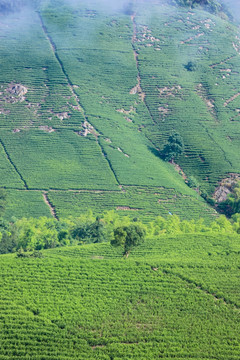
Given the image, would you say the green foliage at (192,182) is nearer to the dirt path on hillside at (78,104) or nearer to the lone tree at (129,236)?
the dirt path on hillside at (78,104)

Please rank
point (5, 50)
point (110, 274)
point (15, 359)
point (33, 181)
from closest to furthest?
point (15, 359), point (110, 274), point (33, 181), point (5, 50)

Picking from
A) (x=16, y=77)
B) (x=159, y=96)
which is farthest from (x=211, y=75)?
(x=16, y=77)

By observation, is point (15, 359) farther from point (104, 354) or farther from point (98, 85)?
point (98, 85)

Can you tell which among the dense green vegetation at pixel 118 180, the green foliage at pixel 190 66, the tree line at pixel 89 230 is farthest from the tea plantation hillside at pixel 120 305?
the green foliage at pixel 190 66

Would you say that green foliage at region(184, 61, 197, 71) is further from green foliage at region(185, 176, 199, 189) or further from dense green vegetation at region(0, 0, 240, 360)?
green foliage at region(185, 176, 199, 189)

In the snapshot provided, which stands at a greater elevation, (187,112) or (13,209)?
(187,112)

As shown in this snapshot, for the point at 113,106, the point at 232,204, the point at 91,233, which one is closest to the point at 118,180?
the point at 91,233
